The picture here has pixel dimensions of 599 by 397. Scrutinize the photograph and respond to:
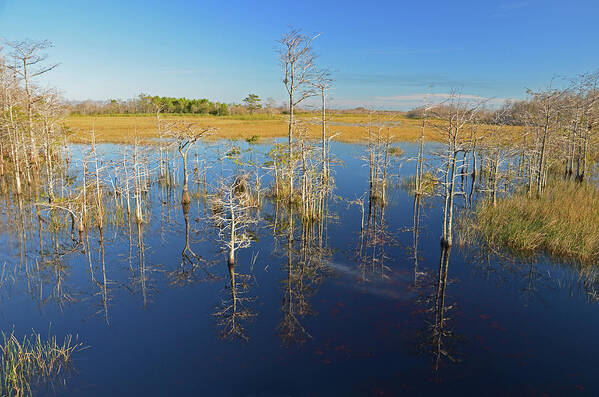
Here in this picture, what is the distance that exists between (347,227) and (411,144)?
143 ft

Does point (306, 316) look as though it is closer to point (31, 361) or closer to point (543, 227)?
point (31, 361)

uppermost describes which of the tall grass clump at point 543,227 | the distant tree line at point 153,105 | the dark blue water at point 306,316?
the distant tree line at point 153,105

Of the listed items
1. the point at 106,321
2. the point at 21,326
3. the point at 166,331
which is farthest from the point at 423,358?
the point at 21,326

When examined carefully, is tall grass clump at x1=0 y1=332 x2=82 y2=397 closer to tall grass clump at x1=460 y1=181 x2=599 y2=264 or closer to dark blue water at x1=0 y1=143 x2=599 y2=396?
dark blue water at x1=0 y1=143 x2=599 y2=396

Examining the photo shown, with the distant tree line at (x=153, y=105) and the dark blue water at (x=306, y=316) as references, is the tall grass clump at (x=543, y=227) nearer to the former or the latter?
the dark blue water at (x=306, y=316)

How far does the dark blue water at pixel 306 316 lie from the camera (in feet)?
31.8

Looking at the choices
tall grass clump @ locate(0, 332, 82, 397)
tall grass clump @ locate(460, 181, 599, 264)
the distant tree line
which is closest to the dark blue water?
tall grass clump @ locate(0, 332, 82, 397)

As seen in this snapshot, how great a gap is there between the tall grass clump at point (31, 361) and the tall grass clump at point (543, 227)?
18126mm

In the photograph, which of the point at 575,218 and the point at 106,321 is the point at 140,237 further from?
the point at 575,218

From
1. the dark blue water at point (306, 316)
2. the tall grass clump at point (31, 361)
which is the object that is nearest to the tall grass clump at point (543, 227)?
the dark blue water at point (306, 316)

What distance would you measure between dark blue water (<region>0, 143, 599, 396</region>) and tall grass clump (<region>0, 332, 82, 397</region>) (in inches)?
16.1

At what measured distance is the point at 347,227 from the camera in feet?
74.2

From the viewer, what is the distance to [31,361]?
1007 cm

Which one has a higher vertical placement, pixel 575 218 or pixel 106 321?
pixel 575 218
